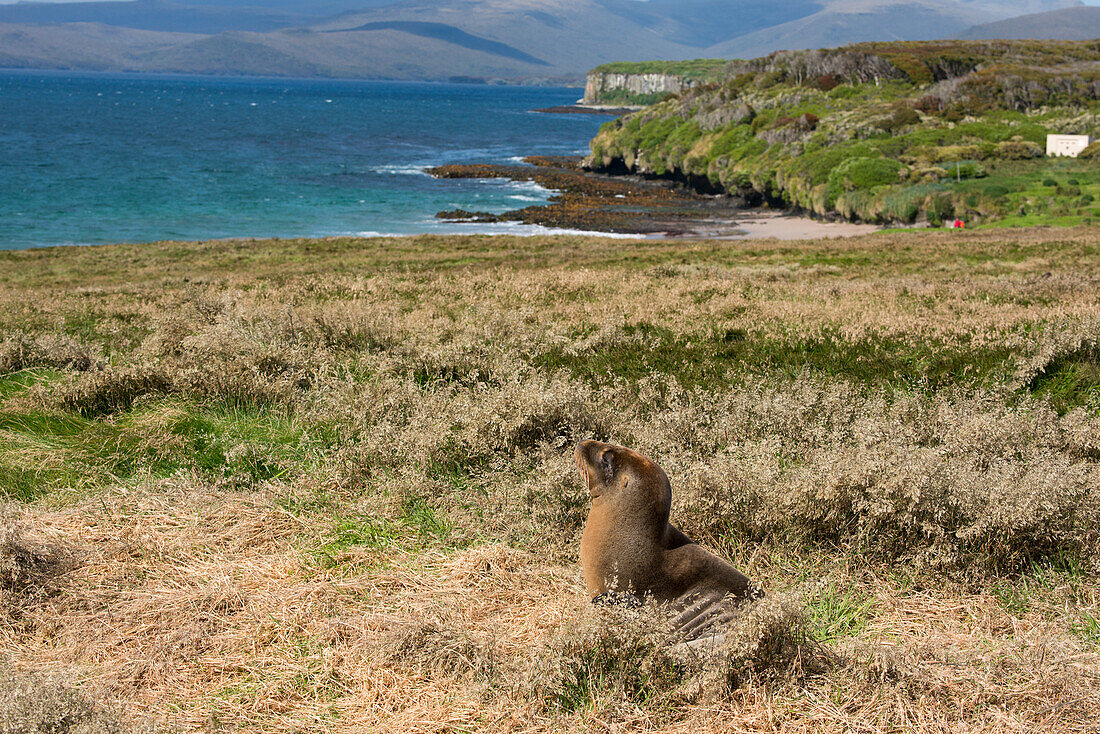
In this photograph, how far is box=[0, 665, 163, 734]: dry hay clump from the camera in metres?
2.60

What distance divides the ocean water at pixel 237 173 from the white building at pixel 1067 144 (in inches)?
1106

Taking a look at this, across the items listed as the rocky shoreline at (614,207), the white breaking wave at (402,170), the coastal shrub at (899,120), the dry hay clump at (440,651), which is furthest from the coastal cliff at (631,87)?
the dry hay clump at (440,651)

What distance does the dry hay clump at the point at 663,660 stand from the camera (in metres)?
2.95

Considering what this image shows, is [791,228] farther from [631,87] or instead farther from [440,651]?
[631,87]

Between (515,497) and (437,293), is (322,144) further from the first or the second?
(515,497)

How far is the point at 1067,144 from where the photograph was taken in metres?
41.0

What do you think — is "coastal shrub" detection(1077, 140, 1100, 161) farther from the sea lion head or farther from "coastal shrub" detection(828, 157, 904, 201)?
the sea lion head

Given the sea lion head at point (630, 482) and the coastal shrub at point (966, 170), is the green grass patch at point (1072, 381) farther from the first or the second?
the coastal shrub at point (966, 170)

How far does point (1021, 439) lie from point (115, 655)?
529cm

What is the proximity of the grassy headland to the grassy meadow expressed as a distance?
1027 inches

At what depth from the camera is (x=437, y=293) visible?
12.6m

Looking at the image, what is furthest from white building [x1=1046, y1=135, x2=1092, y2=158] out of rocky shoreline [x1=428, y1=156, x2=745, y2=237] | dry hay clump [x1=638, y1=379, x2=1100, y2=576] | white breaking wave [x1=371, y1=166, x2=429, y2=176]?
dry hay clump [x1=638, y1=379, x2=1100, y2=576]

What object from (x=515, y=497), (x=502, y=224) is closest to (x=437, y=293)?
(x=515, y=497)

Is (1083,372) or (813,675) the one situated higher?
(1083,372)
